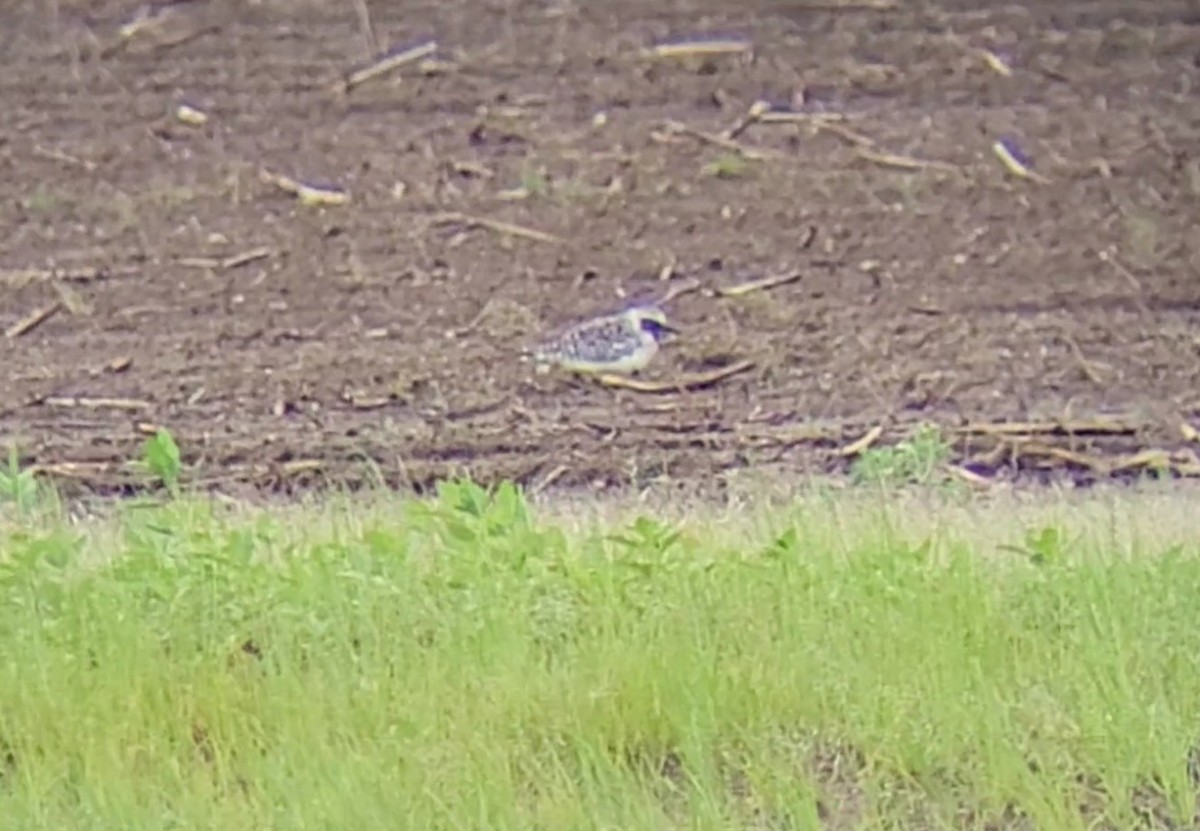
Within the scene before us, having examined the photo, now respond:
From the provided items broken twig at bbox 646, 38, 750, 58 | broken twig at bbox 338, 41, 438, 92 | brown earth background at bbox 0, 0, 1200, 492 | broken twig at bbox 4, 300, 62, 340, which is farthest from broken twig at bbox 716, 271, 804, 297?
broken twig at bbox 4, 300, 62, 340

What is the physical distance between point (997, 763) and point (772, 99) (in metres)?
2.76

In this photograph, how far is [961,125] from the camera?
5.11 meters

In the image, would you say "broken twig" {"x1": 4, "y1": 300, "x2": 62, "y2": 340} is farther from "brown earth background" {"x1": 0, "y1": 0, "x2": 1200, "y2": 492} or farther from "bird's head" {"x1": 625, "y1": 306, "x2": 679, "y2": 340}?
"bird's head" {"x1": 625, "y1": 306, "x2": 679, "y2": 340}

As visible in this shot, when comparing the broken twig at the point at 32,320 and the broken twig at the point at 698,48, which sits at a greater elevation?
the broken twig at the point at 698,48

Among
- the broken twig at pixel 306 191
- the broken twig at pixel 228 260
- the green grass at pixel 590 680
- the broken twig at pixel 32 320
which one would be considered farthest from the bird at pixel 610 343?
the broken twig at pixel 32 320

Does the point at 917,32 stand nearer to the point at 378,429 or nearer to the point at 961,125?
the point at 961,125

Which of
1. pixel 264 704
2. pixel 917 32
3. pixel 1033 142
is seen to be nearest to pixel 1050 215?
pixel 1033 142

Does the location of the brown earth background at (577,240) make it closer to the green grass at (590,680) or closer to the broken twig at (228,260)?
the broken twig at (228,260)

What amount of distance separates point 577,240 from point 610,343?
0.33 meters

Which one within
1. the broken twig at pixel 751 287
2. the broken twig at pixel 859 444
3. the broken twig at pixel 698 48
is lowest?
the broken twig at pixel 859 444

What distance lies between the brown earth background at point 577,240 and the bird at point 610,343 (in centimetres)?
6

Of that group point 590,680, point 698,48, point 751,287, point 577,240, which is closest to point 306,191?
point 577,240

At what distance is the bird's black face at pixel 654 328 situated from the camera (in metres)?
5.18

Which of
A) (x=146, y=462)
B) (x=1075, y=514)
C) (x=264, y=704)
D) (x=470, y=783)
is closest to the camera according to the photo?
(x=470, y=783)
